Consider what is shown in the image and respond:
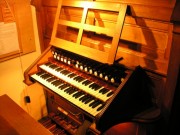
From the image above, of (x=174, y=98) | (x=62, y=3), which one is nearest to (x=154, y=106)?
(x=174, y=98)

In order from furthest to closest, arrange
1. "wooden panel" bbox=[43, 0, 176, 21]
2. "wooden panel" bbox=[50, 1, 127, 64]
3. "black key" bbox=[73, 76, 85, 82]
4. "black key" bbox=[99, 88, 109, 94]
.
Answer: "black key" bbox=[73, 76, 85, 82], "black key" bbox=[99, 88, 109, 94], "wooden panel" bbox=[50, 1, 127, 64], "wooden panel" bbox=[43, 0, 176, 21]

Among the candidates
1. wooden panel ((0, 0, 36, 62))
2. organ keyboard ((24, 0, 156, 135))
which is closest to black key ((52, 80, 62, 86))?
organ keyboard ((24, 0, 156, 135))

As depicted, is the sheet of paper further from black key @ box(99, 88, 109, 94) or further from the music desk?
black key @ box(99, 88, 109, 94)

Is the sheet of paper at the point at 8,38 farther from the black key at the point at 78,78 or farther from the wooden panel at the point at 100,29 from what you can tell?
the black key at the point at 78,78

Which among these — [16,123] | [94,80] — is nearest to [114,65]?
[94,80]

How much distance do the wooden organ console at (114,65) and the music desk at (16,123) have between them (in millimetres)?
361

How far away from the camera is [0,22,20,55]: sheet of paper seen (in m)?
2.51

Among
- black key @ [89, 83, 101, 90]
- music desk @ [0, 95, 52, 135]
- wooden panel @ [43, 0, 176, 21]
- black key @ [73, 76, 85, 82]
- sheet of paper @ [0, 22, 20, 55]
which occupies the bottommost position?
music desk @ [0, 95, 52, 135]

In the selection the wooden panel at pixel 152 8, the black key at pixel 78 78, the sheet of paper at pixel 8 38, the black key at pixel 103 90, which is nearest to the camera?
the wooden panel at pixel 152 8

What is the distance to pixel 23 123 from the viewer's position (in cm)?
198

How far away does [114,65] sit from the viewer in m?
2.04

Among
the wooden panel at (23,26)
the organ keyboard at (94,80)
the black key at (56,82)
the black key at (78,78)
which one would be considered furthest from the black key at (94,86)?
the wooden panel at (23,26)

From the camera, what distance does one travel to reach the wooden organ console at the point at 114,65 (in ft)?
5.47

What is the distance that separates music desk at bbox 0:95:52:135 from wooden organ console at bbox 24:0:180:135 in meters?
0.36
